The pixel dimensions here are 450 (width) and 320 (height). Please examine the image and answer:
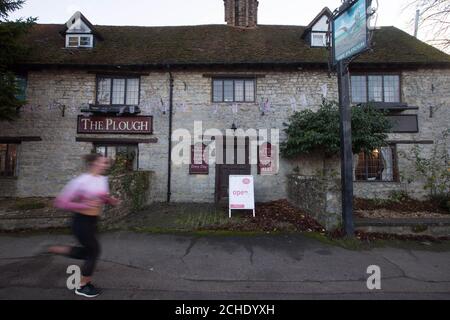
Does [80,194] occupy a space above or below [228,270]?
above

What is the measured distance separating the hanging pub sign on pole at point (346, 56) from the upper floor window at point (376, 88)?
6088 millimetres

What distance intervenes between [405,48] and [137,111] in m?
13.0

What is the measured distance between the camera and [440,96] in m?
11.4

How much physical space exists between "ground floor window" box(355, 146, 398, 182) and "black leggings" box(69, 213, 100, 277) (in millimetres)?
11086

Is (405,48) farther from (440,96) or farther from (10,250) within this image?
(10,250)

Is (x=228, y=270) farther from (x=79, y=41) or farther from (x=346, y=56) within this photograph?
(x=79, y=41)

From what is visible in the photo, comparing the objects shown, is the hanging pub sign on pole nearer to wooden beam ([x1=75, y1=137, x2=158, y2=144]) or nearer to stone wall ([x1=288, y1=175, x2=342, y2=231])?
stone wall ([x1=288, y1=175, x2=342, y2=231])

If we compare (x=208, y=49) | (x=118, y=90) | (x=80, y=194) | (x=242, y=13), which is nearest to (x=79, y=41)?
(x=118, y=90)

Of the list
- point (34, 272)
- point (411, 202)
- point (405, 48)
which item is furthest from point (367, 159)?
point (34, 272)

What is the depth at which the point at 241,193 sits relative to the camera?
27.8 feet

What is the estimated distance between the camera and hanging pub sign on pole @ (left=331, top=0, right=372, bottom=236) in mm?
5629

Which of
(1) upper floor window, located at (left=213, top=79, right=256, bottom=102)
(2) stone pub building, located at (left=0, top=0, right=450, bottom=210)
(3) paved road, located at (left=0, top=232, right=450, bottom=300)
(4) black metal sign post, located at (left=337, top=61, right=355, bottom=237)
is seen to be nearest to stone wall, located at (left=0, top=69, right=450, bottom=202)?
(2) stone pub building, located at (left=0, top=0, right=450, bottom=210)

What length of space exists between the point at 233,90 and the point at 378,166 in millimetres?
7435
